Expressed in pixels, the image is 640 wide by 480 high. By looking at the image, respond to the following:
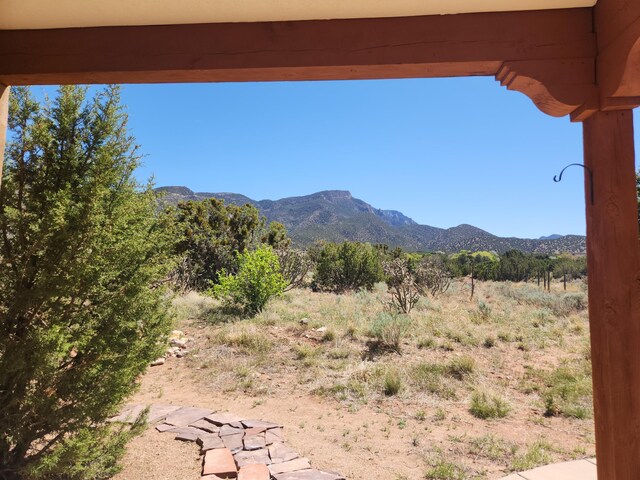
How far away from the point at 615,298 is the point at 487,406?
10.1ft

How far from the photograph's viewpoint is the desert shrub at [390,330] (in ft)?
19.9

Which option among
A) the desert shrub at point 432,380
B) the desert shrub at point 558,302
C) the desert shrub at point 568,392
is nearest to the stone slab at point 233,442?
the desert shrub at point 432,380

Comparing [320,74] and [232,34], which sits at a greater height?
[232,34]

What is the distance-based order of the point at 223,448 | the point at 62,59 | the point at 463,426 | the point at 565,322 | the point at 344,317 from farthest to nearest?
the point at 565,322
the point at 344,317
the point at 463,426
the point at 223,448
the point at 62,59

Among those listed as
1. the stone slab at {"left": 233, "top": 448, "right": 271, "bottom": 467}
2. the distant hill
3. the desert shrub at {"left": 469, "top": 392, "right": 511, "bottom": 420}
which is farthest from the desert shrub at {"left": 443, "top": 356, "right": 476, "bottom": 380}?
the distant hill

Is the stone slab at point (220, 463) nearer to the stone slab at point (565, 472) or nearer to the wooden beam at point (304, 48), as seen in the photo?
the stone slab at point (565, 472)

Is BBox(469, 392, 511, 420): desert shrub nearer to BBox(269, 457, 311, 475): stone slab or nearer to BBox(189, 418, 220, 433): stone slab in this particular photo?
BBox(269, 457, 311, 475): stone slab

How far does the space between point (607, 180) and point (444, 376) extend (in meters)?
4.07

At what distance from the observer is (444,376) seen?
5152 mm

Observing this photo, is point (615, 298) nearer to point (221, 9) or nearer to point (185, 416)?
point (221, 9)

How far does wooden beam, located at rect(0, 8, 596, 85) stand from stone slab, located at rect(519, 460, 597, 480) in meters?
2.19

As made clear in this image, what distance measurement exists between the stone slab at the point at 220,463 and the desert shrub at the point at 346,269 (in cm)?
1051

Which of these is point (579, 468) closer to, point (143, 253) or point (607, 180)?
point (607, 180)

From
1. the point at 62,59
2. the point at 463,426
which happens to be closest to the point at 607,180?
the point at 62,59
